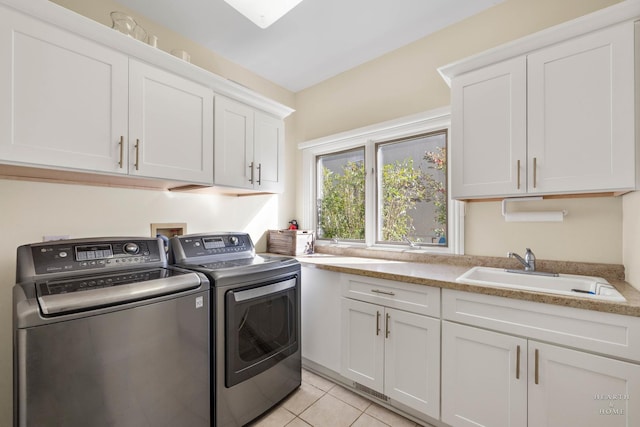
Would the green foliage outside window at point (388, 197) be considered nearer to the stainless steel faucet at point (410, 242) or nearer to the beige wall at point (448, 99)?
the stainless steel faucet at point (410, 242)

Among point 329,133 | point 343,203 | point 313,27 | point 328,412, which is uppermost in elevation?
point 313,27

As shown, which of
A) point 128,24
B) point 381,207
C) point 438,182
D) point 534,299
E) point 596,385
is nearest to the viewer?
point 596,385

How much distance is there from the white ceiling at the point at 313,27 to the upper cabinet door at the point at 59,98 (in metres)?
0.76

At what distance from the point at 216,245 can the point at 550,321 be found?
197 cm

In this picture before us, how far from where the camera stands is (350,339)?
197 cm

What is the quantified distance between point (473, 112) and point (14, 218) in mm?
2693

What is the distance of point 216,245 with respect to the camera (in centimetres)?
200

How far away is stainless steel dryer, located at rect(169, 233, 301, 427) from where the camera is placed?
154cm

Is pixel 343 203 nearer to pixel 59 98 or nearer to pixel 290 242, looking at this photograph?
pixel 290 242

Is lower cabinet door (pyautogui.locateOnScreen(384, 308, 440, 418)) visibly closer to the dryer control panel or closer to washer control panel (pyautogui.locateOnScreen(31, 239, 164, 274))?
the dryer control panel

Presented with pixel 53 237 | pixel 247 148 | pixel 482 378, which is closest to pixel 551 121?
pixel 482 378

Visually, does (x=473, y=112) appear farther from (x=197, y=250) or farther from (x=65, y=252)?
(x=65, y=252)

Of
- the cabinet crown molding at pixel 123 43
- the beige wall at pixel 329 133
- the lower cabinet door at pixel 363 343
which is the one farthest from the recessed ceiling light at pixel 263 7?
the lower cabinet door at pixel 363 343

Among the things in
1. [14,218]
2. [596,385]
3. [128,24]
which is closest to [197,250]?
[14,218]
